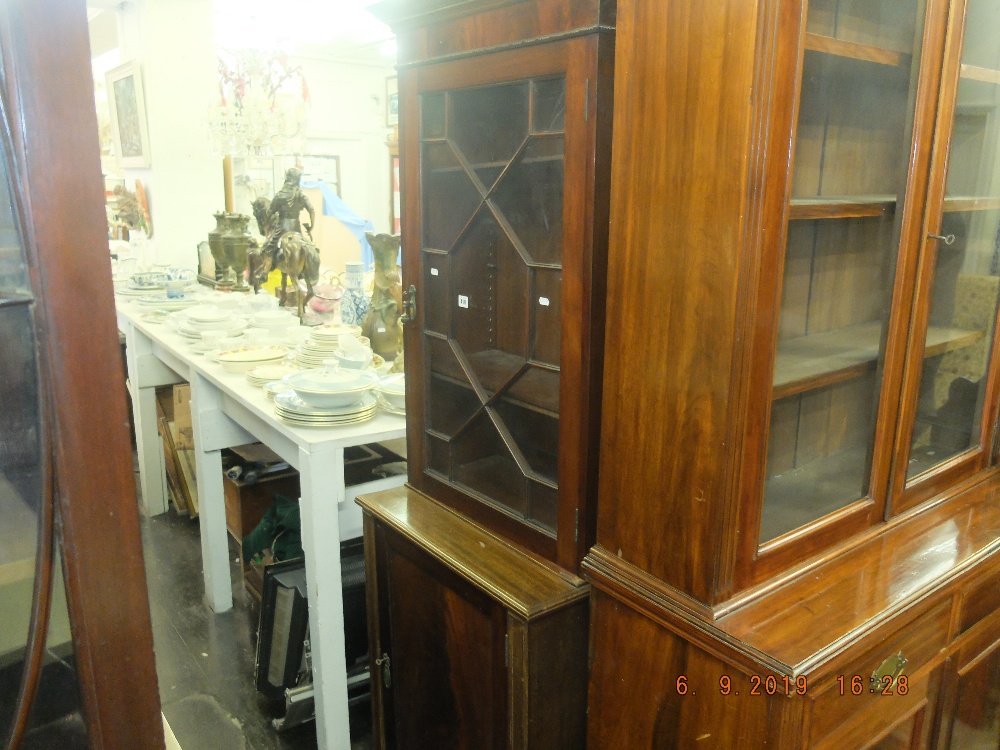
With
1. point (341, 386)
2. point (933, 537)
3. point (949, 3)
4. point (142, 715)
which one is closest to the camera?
point (142, 715)

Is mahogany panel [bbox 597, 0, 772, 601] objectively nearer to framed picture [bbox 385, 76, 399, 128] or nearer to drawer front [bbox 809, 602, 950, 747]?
drawer front [bbox 809, 602, 950, 747]

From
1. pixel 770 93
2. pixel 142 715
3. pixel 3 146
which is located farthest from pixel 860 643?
pixel 3 146

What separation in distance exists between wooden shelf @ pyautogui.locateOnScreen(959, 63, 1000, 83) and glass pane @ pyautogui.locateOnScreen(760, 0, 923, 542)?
0.15 m

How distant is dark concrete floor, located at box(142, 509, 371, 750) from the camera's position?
2.04 meters

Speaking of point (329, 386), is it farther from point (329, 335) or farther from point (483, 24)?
point (483, 24)

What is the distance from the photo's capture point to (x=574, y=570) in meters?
1.31

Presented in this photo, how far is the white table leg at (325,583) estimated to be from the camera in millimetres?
1817

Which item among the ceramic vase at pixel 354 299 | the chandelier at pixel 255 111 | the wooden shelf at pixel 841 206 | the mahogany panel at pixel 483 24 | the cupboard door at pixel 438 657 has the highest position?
the chandelier at pixel 255 111

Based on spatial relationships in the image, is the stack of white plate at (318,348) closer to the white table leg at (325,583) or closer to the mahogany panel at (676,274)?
the white table leg at (325,583)

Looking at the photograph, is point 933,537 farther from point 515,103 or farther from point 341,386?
point 341,386

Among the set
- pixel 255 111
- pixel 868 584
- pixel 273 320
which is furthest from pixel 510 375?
pixel 255 111

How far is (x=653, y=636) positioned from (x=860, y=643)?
0.29 metres

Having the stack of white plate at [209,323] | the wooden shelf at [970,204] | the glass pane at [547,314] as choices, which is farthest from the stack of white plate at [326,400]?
the wooden shelf at [970,204]

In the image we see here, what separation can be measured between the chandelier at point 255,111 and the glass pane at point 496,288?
8.33ft
